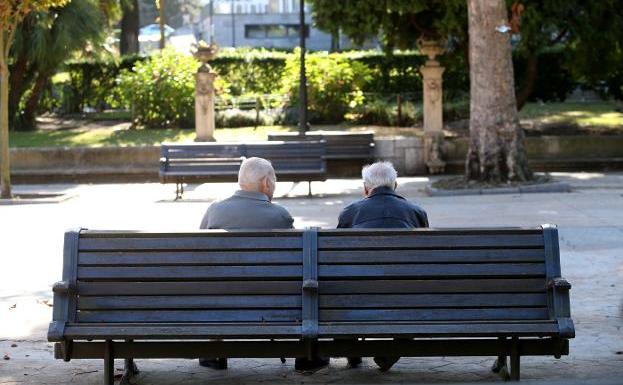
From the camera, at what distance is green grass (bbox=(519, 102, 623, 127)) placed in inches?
1150

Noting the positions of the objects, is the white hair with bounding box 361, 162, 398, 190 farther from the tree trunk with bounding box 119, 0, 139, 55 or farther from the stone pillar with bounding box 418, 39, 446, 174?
the tree trunk with bounding box 119, 0, 139, 55

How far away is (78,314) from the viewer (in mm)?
6723

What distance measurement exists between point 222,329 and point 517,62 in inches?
1048

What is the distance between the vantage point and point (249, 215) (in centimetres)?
750

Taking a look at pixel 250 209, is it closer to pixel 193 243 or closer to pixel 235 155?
pixel 193 243

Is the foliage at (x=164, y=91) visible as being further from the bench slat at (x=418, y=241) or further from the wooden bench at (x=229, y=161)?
the bench slat at (x=418, y=241)

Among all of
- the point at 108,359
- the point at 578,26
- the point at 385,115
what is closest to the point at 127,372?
the point at 108,359

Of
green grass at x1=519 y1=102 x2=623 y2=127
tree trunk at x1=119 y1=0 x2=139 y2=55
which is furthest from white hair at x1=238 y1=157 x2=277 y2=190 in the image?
tree trunk at x1=119 y1=0 x2=139 y2=55

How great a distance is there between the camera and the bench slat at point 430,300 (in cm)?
664

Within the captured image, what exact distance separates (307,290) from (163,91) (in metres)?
22.8

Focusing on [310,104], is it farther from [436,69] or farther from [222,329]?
[222,329]

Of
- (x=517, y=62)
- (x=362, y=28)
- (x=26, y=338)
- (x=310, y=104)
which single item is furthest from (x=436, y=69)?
(x=26, y=338)

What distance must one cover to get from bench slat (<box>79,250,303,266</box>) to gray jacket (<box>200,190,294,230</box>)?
0.76 m

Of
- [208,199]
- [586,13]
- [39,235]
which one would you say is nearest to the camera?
[39,235]
